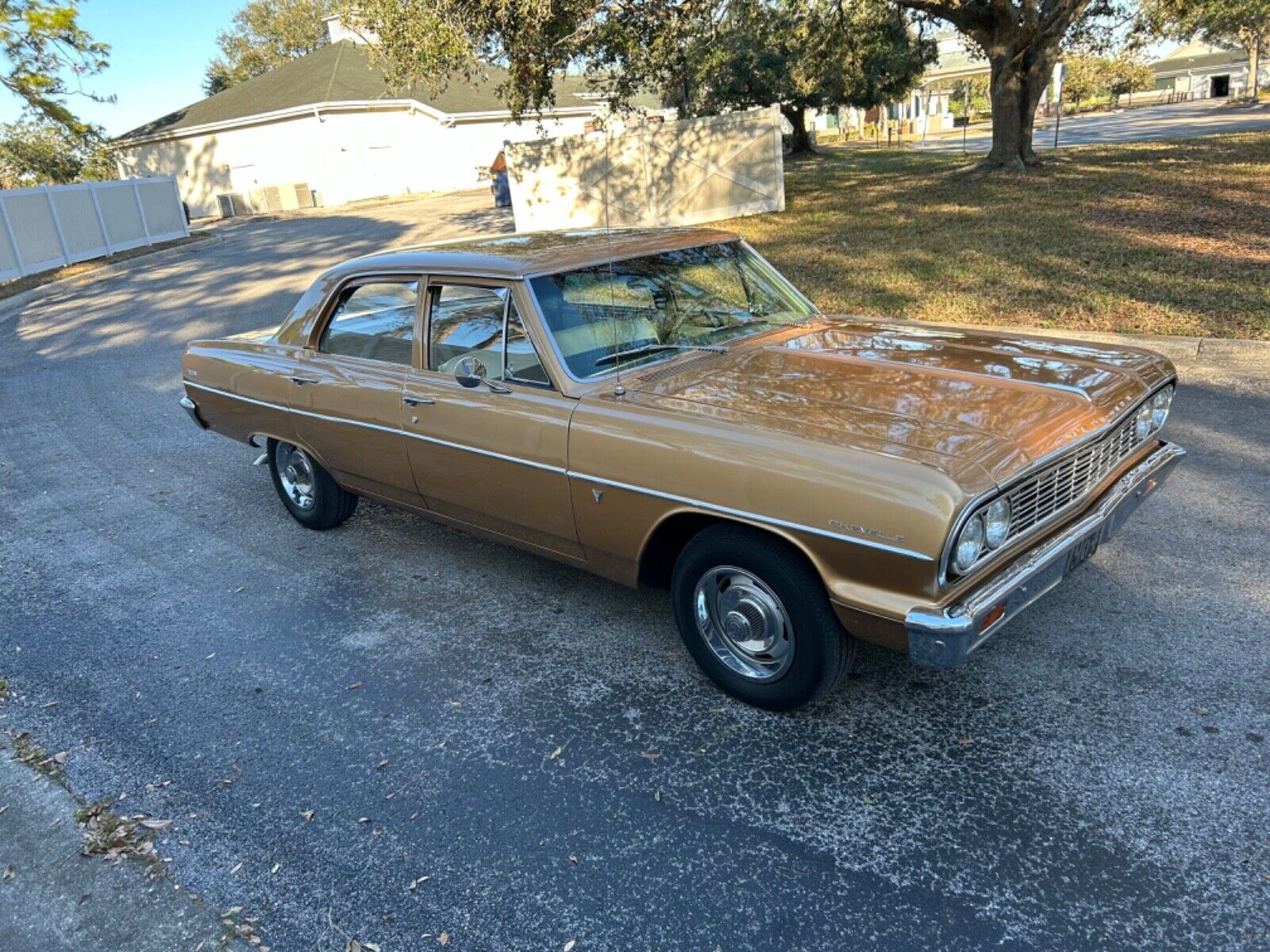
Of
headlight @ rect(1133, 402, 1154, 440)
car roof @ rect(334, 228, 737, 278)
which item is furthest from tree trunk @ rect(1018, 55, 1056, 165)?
headlight @ rect(1133, 402, 1154, 440)

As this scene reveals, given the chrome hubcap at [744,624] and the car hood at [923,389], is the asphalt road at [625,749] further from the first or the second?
the car hood at [923,389]

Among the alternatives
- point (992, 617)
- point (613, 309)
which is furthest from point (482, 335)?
point (992, 617)

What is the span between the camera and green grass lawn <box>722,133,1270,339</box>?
27.3ft

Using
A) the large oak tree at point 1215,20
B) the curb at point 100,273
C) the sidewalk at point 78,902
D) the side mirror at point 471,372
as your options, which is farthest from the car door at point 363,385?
the large oak tree at point 1215,20

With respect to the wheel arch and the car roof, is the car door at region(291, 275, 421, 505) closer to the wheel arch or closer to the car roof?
the car roof

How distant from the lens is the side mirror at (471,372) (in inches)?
152

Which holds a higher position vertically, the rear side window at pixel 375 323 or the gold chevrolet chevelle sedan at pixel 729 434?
the rear side window at pixel 375 323

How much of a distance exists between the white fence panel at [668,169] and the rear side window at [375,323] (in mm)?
11903

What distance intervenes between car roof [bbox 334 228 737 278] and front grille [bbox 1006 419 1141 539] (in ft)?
6.67

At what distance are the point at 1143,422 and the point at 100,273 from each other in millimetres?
21806

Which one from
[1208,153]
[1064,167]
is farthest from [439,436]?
[1208,153]

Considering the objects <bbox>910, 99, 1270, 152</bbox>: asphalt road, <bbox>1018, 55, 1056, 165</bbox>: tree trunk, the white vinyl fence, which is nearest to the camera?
<bbox>1018, 55, 1056, 165</bbox>: tree trunk

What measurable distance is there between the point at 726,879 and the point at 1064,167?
673 inches

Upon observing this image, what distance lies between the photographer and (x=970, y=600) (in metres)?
2.81
